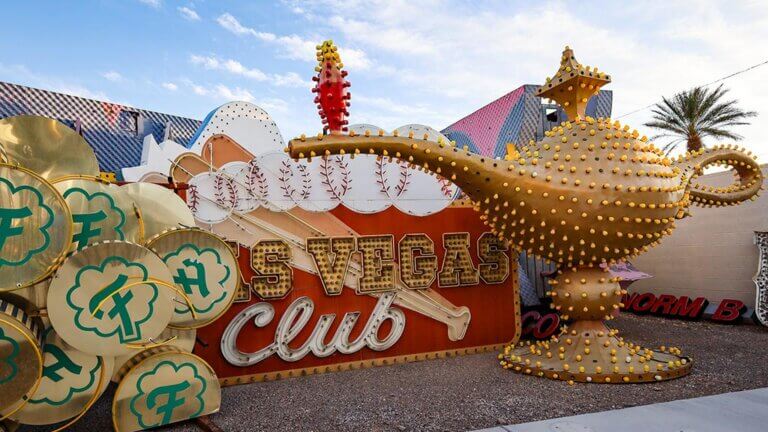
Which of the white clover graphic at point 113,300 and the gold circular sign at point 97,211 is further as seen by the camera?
the gold circular sign at point 97,211

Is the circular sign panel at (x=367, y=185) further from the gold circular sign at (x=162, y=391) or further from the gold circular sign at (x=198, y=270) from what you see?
the gold circular sign at (x=162, y=391)

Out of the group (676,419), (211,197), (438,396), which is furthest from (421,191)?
(676,419)

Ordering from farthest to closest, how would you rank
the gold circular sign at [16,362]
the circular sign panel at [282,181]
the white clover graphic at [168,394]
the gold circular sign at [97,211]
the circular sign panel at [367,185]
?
the circular sign panel at [367,185] < the circular sign panel at [282,181] < the white clover graphic at [168,394] < the gold circular sign at [97,211] < the gold circular sign at [16,362]

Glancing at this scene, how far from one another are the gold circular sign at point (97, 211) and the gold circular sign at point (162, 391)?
887 millimetres

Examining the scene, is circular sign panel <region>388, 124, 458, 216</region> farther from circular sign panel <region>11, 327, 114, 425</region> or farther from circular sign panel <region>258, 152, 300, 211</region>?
circular sign panel <region>11, 327, 114, 425</region>

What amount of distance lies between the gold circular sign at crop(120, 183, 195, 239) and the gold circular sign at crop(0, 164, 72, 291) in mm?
745

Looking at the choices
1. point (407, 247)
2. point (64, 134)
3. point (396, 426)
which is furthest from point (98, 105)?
point (396, 426)

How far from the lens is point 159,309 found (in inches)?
130

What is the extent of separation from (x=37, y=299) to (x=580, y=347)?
4515 mm

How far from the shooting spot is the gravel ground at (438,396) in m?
3.62

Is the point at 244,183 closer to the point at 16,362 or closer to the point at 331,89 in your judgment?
the point at 331,89

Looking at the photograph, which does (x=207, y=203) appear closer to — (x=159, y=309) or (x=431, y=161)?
(x=159, y=309)

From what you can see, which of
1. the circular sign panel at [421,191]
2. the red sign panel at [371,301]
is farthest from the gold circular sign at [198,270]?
the circular sign panel at [421,191]

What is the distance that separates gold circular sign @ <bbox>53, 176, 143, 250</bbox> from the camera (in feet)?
10.9
